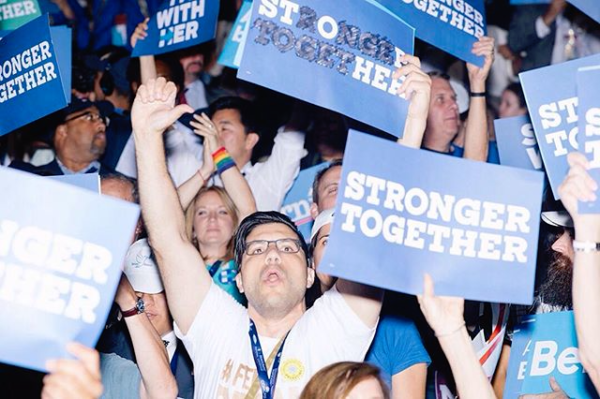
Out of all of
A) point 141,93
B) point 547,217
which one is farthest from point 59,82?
point 547,217

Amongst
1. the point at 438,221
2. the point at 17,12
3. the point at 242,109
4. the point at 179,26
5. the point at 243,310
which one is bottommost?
the point at 243,310

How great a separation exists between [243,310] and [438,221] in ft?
3.55

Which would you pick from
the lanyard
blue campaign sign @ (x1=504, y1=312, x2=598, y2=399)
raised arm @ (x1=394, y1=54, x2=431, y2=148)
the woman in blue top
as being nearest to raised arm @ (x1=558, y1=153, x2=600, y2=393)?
blue campaign sign @ (x1=504, y1=312, x2=598, y2=399)

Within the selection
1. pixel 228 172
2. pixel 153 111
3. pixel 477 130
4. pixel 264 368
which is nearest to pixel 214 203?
pixel 228 172

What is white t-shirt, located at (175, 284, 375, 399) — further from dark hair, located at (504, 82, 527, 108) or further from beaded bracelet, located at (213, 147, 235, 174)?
dark hair, located at (504, 82, 527, 108)

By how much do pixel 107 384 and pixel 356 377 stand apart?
1.24 meters

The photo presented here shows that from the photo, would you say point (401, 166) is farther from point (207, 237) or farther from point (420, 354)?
point (207, 237)

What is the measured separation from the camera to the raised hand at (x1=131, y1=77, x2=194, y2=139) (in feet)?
12.3

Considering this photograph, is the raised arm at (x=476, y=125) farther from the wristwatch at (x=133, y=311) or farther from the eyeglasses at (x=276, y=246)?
the wristwatch at (x=133, y=311)

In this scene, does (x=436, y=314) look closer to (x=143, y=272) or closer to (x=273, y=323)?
(x=273, y=323)

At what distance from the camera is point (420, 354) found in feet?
13.2

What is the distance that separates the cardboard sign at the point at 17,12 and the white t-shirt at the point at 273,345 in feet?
9.96

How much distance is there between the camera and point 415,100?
3.99m

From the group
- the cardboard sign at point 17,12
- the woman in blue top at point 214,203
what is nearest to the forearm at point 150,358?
the woman in blue top at point 214,203
